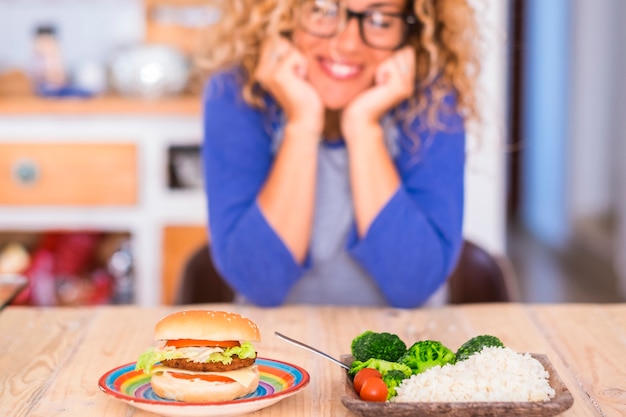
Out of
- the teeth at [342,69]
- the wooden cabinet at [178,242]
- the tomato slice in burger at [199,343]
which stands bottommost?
the wooden cabinet at [178,242]

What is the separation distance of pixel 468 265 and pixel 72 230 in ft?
5.16

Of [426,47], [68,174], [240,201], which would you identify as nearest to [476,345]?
[240,201]

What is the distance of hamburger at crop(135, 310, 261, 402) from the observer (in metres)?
1.11

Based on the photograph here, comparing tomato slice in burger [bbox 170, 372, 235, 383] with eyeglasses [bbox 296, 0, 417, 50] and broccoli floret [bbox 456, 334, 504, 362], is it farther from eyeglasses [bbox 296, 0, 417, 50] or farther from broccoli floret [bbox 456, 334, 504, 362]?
eyeglasses [bbox 296, 0, 417, 50]

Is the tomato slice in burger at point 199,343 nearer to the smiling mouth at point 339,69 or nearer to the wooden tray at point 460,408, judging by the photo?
the wooden tray at point 460,408

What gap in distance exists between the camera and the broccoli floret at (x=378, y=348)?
1214mm

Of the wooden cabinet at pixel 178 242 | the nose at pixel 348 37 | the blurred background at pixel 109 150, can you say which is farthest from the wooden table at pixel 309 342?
the wooden cabinet at pixel 178 242

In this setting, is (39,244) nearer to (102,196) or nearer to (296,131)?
(102,196)

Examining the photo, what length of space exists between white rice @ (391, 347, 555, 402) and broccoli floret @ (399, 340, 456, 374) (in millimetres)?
25

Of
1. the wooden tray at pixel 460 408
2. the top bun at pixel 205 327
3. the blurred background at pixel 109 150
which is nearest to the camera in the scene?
the wooden tray at pixel 460 408

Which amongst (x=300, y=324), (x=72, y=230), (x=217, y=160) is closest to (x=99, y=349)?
(x=300, y=324)

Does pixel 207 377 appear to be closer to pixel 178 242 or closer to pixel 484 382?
pixel 484 382

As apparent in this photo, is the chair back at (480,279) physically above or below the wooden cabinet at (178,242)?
above

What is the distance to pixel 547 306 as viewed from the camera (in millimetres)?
1729
